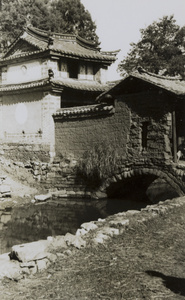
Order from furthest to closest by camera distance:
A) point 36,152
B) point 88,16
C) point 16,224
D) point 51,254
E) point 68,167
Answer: point 88,16 < point 36,152 < point 68,167 < point 16,224 < point 51,254

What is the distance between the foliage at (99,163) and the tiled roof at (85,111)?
1676 mm

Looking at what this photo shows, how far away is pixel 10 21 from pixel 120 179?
24878 millimetres

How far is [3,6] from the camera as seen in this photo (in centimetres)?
3516

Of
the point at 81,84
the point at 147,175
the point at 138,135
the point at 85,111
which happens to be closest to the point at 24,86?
the point at 81,84

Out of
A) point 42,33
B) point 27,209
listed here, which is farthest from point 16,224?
point 42,33

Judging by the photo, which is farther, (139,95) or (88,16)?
(88,16)

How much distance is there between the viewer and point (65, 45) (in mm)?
23422

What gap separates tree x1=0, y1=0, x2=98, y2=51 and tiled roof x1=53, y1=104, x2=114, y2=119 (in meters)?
15.6

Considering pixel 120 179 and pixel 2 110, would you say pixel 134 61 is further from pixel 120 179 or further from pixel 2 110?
pixel 120 179

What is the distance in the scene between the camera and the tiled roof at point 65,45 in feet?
69.7

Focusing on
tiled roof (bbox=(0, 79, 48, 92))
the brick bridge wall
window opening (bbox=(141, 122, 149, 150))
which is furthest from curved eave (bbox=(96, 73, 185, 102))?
tiled roof (bbox=(0, 79, 48, 92))

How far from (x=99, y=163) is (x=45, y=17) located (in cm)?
2366

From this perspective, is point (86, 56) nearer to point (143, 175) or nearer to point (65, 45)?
point (65, 45)

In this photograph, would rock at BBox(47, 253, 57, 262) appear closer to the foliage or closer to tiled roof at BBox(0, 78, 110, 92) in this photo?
the foliage
